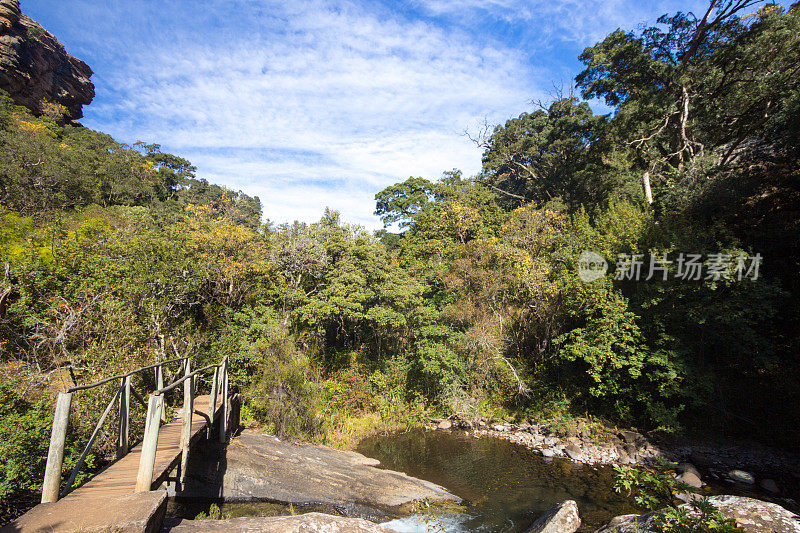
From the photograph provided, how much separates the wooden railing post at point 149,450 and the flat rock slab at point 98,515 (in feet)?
1.30

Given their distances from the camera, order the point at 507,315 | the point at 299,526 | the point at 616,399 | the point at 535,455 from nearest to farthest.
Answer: the point at 299,526 → the point at 535,455 → the point at 616,399 → the point at 507,315

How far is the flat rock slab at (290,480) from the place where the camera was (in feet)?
27.4

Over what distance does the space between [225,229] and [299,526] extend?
12.4 m

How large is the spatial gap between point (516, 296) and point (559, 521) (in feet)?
33.0

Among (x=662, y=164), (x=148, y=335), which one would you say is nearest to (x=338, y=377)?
(x=148, y=335)

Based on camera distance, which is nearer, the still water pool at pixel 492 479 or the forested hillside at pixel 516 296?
the still water pool at pixel 492 479

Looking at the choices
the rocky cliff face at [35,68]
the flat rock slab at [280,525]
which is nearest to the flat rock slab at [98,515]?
the flat rock slab at [280,525]

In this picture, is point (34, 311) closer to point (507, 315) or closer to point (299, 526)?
point (299, 526)

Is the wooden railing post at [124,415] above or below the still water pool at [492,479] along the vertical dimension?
above

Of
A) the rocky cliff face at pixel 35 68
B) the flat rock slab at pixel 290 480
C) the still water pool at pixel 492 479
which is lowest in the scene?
the still water pool at pixel 492 479

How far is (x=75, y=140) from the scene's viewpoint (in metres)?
34.3

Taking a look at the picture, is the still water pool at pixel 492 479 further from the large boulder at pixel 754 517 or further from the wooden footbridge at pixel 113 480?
the wooden footbridge at pixel 113 480

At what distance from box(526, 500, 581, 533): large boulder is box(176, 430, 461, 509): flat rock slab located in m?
2.18

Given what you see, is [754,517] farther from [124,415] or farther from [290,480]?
[124,415]
